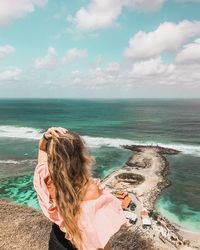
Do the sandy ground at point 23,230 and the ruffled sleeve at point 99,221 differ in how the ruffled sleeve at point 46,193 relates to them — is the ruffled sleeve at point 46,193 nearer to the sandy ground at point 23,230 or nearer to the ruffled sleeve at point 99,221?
the ruffled sleeve at point 99,221

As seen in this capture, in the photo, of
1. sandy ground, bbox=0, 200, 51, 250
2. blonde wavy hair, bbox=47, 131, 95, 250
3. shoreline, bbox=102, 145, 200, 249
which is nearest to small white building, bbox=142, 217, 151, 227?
shoreline, bbox=102, 145, 200, 249

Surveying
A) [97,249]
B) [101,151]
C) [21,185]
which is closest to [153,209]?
[21,185]

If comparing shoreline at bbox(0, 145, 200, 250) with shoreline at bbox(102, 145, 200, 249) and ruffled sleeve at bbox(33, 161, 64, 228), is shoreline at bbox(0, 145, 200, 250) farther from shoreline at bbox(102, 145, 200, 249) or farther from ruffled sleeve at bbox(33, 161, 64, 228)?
ruffled sleeve at bbox(33, 161, 64, 228)

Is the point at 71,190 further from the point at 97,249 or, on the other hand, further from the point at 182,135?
the point at 182,135

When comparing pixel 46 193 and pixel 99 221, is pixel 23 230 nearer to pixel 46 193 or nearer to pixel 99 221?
pixel 46 193

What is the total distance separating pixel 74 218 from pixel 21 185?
3947cm

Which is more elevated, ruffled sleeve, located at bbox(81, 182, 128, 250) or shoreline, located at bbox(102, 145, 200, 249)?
ruffled sleeve, located at bbox(81, 182, 128, 250)

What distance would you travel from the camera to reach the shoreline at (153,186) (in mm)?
27469

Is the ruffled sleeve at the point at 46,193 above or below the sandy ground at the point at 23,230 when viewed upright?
above

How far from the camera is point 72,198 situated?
102 inches

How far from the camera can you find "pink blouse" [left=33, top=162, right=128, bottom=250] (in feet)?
8.21

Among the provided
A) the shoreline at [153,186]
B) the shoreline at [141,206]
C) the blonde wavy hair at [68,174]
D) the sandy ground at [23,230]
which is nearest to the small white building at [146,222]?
the shoreline at [141,206]

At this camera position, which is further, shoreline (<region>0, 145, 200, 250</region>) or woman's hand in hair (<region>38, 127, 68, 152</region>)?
shoreline (<region>0, 145, 200, 250</region>)

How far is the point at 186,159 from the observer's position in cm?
5625
